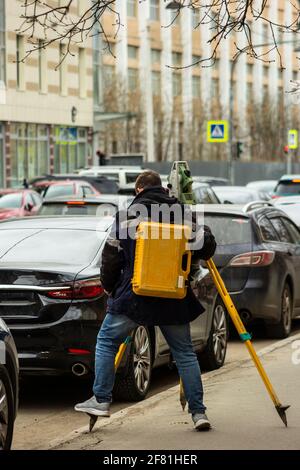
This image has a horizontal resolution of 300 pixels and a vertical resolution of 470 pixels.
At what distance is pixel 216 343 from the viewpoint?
12047mm

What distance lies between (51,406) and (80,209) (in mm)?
6861

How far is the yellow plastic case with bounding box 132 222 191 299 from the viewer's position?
803cm

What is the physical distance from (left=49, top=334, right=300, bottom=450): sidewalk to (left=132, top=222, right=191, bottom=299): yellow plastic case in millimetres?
984

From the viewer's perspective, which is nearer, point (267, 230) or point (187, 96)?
point (267, 230)

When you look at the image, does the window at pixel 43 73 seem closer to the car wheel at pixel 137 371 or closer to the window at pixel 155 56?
the window at pixel 155 56

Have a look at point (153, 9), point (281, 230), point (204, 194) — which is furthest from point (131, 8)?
point (281, 230)

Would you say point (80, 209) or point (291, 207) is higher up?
point (80, 209)

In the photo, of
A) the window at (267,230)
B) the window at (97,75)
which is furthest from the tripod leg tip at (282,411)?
the window at (97,75)

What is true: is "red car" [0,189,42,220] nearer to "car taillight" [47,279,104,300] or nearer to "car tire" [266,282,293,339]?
"car tire" [266,282,293,339]

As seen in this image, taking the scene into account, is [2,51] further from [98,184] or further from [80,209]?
[80,209]

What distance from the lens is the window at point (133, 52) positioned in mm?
70938

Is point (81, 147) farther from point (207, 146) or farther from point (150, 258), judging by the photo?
point (150, 258)
